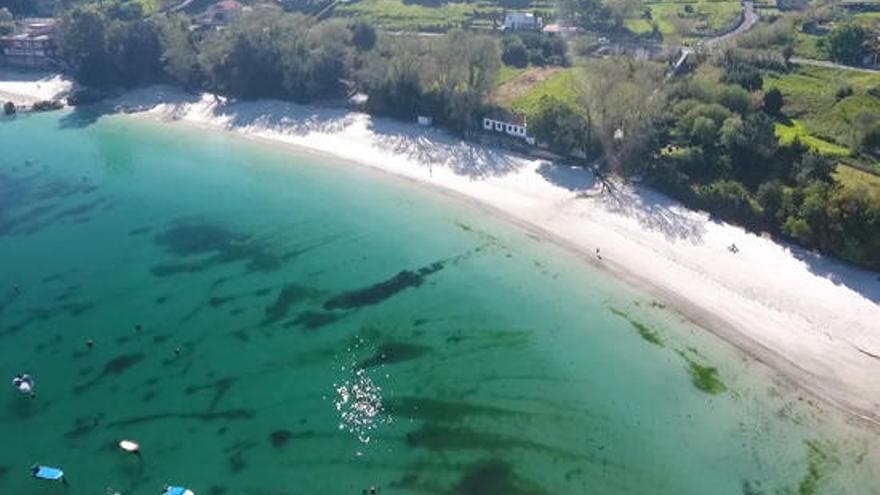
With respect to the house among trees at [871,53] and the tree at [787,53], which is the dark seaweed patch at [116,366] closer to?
the tree at [787,53]

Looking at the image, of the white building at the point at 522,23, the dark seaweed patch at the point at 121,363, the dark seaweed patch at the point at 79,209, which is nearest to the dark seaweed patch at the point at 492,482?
the dark seaweed patch at the point at 121,363

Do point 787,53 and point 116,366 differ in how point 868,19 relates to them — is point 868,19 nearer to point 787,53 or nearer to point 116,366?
point 787,53

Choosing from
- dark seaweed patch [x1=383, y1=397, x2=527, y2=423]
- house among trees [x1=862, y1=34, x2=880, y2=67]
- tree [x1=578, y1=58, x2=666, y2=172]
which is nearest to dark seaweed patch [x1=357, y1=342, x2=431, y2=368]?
dark seaweed patch [x1=383, y1=397, x2=527, y2=423]

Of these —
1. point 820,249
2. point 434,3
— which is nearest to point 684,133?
point 820,249

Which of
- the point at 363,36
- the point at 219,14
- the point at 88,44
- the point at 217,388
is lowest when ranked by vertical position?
the point at 217,388

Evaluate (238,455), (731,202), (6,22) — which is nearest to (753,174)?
(731,202)

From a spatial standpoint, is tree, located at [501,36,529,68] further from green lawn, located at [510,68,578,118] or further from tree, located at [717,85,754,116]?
tree, located at [717,85,754,116]
